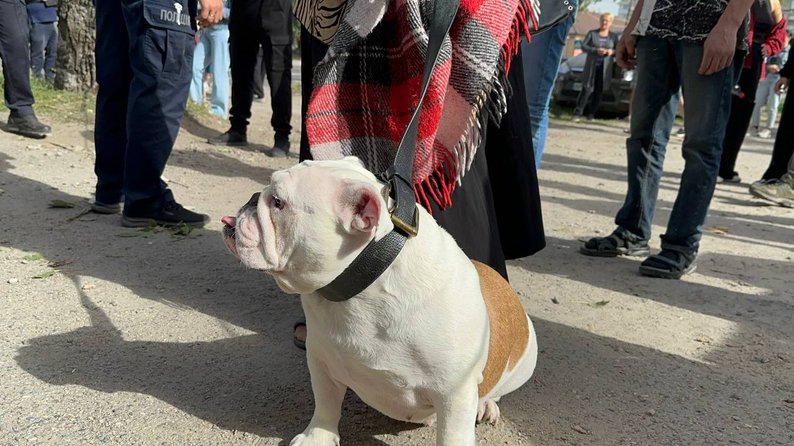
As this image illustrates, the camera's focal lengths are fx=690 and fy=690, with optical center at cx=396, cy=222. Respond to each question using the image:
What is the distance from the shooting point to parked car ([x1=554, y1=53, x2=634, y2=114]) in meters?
13.8

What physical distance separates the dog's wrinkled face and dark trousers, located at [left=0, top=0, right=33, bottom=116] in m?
5.16

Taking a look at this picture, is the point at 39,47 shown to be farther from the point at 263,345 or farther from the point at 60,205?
the point at 263,345

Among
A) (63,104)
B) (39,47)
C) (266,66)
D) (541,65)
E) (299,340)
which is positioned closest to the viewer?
(299,340)

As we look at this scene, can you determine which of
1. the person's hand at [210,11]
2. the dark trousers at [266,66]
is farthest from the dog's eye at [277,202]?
the dark trousers at [266,66]

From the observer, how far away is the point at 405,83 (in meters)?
2.30

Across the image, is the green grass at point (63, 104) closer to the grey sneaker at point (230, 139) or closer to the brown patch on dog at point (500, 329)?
the grey sneaker at point (230, 139)

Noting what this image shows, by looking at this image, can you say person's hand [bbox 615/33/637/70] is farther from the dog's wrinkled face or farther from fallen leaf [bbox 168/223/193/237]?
the dog's wrinkled face

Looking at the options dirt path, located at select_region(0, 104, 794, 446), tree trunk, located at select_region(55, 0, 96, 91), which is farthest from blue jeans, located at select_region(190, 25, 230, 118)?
dirt path, located at select_region(0, 104, 794, 446)

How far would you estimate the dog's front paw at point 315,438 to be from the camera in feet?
6.45

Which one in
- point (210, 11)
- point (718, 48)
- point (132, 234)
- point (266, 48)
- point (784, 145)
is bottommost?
point (132, 234)

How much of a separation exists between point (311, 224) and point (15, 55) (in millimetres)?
5333

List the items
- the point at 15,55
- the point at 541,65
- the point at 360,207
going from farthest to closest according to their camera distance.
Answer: the point at 15,55
the point at 541,65
the point at 360,207

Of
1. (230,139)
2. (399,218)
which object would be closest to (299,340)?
(399,218)

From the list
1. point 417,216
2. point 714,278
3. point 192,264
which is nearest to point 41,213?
point 192,264
